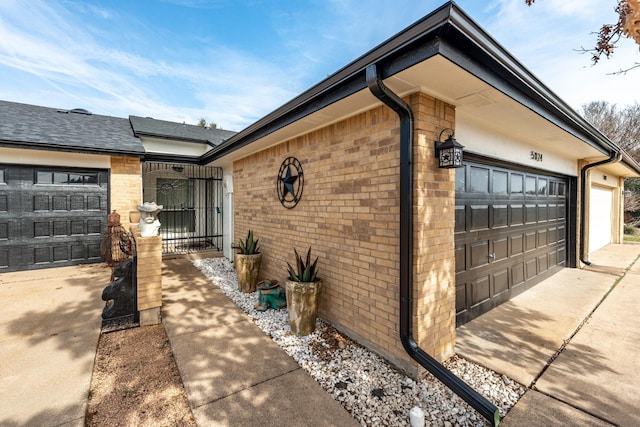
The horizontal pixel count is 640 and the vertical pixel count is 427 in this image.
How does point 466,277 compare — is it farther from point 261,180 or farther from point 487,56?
point 261,180

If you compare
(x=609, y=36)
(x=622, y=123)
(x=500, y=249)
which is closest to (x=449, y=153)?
(x=609, y=36)

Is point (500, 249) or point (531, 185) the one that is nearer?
point (500, 249)

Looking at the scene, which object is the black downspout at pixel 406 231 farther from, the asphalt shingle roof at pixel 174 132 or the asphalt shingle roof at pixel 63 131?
the asphalt shingle roof at pixel 174 132

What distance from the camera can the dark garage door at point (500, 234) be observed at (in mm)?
3564

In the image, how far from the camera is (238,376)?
256cm

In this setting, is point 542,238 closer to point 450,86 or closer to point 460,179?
point 460,179

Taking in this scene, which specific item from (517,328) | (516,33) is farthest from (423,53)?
(517,328)

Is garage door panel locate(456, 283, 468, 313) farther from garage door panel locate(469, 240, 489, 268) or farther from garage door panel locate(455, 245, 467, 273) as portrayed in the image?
garage door panel locate(469, 240, 489, 268)

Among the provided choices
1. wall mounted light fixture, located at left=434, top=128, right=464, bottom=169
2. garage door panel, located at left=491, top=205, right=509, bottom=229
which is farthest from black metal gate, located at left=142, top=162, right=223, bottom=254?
wall mounted light fixture, located at left=434, top=128, right=464, bottom=169

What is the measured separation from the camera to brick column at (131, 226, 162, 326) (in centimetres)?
362

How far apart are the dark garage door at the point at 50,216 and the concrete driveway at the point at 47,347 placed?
101 centimetres

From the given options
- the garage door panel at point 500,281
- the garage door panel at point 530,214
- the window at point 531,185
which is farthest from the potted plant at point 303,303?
the window at point 531,185

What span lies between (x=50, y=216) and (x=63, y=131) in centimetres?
227

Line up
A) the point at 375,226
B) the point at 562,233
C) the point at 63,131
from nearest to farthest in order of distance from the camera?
the point at 375,226 → the point at 562,233 → the point at 63,131
